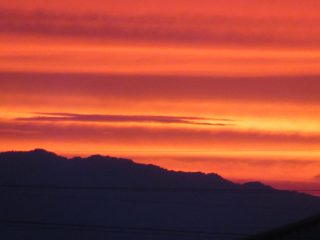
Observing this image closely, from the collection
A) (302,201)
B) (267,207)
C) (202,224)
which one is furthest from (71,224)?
(302,201)

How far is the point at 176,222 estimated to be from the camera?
17650 centimetres

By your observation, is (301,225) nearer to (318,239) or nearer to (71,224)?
(318,239)

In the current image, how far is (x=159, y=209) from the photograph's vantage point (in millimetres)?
185500

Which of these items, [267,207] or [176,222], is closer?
[267,207]

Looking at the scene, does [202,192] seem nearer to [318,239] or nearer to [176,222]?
[176,222]

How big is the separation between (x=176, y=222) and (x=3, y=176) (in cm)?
3531

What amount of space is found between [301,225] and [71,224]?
144 m

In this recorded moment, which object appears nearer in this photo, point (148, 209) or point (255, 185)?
point (255, 185)

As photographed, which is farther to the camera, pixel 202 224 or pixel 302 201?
pixel 202 224

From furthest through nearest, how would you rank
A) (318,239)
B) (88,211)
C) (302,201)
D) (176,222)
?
(88,211), (176,222), (302,201), (318,239)

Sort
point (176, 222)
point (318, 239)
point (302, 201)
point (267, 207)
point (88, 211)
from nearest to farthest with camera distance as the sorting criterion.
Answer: point (318, 239)
point (302, 201)
point (267, 207)
point (176, 222)
point (88, 211)

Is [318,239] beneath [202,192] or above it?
beneath

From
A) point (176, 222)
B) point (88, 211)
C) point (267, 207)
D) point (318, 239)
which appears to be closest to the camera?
point (318, 239)

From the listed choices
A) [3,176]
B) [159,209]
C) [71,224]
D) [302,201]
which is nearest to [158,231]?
[159,209]
